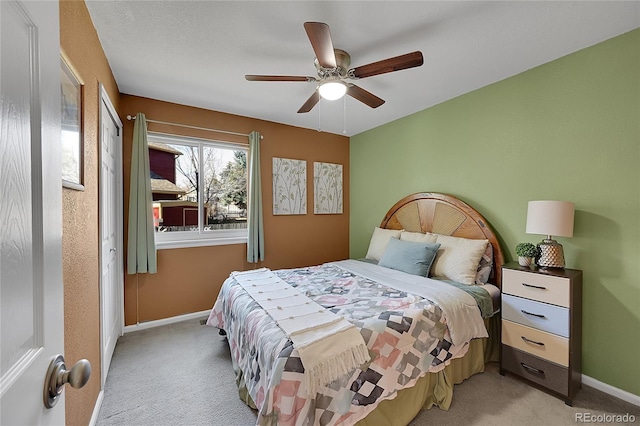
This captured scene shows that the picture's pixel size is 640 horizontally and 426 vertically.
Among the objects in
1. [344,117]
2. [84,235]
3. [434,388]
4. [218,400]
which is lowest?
[218,400]

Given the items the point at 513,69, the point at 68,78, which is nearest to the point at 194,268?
the point at 68,78

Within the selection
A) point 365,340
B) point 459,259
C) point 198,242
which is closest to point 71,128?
point 365,340

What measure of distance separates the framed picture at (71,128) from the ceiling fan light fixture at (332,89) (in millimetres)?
1485

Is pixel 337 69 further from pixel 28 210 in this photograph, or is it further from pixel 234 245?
pixel 234 245

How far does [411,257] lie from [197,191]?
2666 millimetres

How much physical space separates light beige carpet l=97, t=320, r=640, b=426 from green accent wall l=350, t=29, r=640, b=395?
51cm

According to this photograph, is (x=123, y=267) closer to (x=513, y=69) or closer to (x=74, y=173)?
(x=74, y=173)

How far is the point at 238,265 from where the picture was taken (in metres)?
3.62

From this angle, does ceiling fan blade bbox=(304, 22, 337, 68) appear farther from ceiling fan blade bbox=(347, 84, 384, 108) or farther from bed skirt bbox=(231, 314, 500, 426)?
bed skirt bbox=(231, 314, 500, 426)

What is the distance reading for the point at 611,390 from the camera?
1997mm

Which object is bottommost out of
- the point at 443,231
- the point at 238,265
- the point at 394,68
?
the point at 238,265

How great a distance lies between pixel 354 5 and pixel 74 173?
1877mm

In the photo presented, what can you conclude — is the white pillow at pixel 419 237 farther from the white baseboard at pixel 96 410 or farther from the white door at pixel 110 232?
the white baseboard at pixel 96 410

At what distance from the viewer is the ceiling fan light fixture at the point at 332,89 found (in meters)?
2.04
